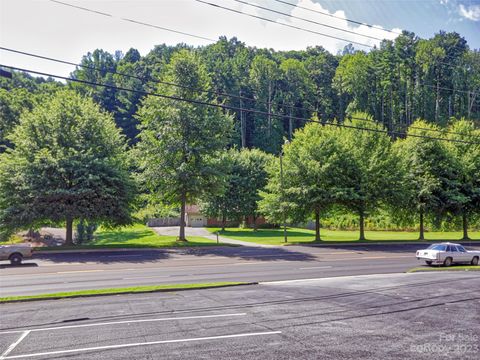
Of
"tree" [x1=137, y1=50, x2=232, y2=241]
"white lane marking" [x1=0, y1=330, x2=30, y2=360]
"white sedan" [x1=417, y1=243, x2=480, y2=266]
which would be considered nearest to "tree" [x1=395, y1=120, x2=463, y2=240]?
"white sedan" [x1=417, y1=243, x2=480, y2=266]

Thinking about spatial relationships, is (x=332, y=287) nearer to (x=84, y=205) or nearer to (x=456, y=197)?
(x=84, y=205)

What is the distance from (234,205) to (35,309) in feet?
154

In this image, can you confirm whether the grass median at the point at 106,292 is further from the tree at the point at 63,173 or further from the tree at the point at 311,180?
the tree at the point at 311,180

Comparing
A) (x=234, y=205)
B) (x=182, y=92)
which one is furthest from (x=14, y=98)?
(x=182, y=92)

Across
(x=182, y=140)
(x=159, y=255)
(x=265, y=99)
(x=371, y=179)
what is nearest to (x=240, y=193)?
(x=371, y=179)

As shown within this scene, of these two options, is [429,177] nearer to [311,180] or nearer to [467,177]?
[467,177]

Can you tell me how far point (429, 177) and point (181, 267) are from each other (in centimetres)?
3445

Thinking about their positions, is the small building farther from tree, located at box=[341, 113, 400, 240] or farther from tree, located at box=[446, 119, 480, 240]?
tree, located at box=[446, 119, 480, 240]

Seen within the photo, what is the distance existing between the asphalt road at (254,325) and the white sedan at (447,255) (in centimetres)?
1032

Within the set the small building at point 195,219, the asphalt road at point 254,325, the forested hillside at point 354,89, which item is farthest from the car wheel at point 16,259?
the forested hillside at point 354,89

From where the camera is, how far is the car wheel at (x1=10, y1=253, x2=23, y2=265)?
2458cm

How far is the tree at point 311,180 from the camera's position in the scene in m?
41.0

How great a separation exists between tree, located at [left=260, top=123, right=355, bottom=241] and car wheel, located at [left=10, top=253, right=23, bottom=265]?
24.6 metres

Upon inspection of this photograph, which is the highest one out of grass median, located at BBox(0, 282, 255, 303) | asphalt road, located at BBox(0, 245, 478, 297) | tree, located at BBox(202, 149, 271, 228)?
tree, located at BBox(202, 149, 271, 228)
